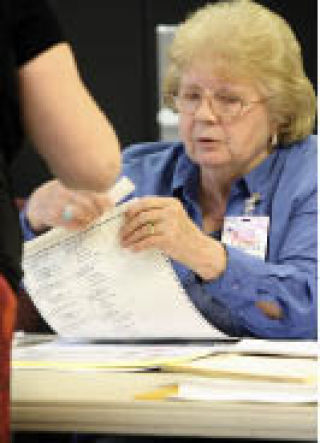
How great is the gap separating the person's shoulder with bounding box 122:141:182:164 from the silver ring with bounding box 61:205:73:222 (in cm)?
54

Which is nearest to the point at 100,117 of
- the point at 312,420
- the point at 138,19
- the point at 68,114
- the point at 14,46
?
the point at 68,114

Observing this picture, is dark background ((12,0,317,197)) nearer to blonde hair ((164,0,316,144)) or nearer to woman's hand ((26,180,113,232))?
blonde hair ((164,0,316,144))

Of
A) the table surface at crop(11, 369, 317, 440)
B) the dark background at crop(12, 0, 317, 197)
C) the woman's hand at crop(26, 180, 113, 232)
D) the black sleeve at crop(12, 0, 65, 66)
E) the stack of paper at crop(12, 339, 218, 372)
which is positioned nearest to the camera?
the black sleeve at crop(12, 0, 65, 66)

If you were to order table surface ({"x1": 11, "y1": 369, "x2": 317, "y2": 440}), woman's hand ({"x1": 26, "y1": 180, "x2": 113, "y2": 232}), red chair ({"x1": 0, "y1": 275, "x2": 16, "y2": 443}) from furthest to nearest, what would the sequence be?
woman's hand ({"x1": 26, "y1": 180, "x2": 113, "y2": 232}) → table surface ({"x1": 11, "y1": 369, "x2": 317, "y2": 440}) → red chair ({"x1": 0, "y1": 275, "x2": 16, "y2": 443})

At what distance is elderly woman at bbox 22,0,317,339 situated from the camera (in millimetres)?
2266

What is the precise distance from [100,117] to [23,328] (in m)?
1.17

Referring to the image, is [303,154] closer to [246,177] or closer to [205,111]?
[246,177]

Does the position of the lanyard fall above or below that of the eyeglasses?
below

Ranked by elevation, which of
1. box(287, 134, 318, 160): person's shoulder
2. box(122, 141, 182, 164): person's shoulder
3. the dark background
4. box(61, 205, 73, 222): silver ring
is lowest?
the dark background

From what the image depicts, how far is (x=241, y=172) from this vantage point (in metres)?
2.52

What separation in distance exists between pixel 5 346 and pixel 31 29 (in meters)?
0.42

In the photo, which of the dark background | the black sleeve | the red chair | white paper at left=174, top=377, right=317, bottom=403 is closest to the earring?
white paper at left=174, top=377, right=317, bottom=403

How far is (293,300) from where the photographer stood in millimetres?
2277

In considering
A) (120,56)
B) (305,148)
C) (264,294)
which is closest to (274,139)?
(305,148)
